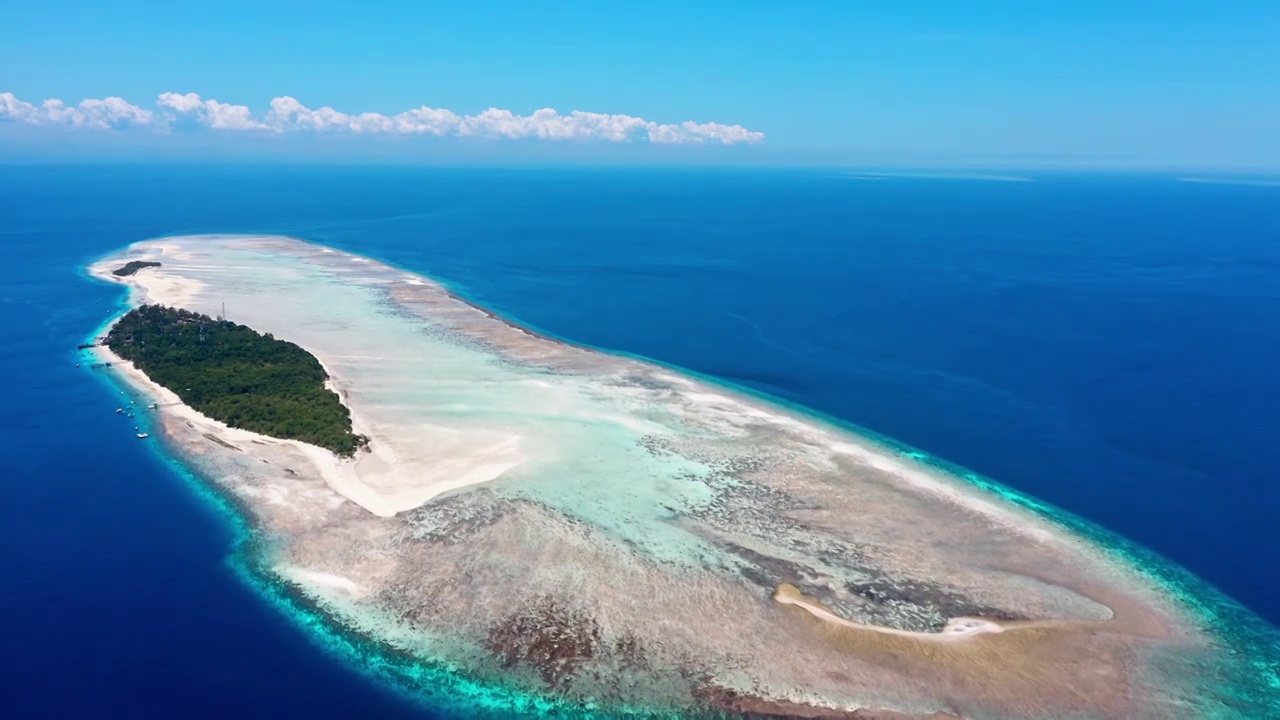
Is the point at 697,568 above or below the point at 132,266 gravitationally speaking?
below

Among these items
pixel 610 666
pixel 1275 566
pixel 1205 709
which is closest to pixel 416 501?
pixel 610 666

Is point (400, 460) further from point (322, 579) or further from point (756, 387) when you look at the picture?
point (756, 387)

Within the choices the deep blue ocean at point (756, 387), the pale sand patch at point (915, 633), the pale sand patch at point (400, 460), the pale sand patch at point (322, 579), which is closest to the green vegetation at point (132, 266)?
the deep blue ocean at point (756, 387)

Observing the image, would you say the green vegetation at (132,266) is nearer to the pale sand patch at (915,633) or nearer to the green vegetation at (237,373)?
the green vegetation at (237,373)

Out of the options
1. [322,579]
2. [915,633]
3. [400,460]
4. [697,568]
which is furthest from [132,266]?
[915,633]

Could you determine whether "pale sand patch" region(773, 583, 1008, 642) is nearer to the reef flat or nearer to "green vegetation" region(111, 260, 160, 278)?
the reef flat

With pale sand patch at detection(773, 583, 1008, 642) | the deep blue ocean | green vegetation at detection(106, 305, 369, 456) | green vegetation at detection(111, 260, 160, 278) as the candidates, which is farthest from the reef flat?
green vegetation at detection(111, 260, 160, 278)
